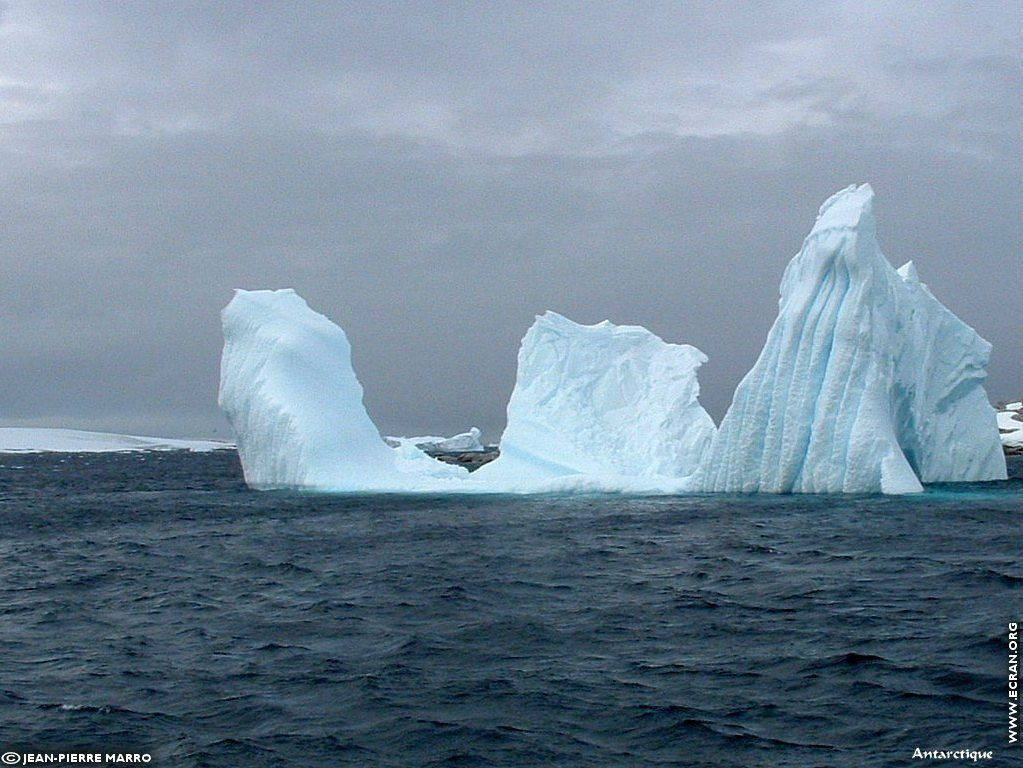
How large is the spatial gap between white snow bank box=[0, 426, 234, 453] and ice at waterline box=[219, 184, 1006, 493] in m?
90.9

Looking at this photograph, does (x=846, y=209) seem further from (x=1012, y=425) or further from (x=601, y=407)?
(x=1012, y=425)

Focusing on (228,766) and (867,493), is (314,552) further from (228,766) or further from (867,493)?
(867,493)

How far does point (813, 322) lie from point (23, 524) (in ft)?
64.9

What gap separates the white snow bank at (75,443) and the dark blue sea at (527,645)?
4273 inches

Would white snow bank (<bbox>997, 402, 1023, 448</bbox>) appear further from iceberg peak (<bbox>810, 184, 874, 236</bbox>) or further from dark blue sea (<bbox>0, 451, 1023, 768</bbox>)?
dark blue sea (<bbox>0, 451, 1023, 768</bbox>)

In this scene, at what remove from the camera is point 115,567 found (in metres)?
16.2

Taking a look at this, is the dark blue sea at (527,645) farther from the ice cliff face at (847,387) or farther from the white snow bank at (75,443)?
the white snow bank at (75,443)

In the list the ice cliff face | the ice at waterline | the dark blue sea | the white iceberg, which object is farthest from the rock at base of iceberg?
the dark blue sea

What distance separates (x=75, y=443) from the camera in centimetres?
12550

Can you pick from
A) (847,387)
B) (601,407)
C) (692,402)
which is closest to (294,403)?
(601,407)

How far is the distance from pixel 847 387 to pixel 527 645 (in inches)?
→ 687

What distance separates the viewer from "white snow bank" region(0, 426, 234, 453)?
119562 millimetres

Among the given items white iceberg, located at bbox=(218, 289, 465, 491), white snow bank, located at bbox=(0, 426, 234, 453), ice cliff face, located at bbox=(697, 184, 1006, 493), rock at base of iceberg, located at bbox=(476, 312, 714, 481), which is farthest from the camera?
white snow bank, located at bbox=(0, 426, 234, 453)

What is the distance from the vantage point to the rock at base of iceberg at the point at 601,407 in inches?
1378
